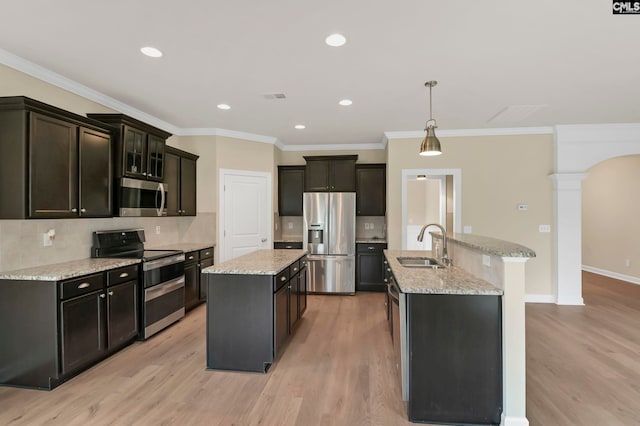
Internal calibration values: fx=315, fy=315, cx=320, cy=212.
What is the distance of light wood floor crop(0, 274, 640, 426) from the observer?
7.09 feet

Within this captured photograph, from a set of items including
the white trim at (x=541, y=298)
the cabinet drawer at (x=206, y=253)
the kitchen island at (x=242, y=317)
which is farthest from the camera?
the white trim at (x=541, y=298)

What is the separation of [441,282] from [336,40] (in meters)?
1.98

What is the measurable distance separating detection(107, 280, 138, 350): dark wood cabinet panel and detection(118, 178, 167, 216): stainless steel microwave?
0.82 meters

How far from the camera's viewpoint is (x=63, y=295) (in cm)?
247

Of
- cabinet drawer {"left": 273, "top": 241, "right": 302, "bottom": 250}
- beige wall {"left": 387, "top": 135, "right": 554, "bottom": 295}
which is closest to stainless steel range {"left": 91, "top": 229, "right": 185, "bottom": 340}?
cabinet drawer {"left": 273, "top": 241, "right": 302, "bottom": 250}

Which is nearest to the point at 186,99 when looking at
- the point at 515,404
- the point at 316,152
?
the point at 316,152

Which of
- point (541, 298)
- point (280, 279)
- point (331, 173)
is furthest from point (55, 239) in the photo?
point (541, 298)

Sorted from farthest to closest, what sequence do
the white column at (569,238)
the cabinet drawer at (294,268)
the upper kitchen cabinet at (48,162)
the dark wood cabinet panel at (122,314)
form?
the white column at (569,238) < the cabinet drawer at (294,268) < the dark wood cabinet panel at (122,314) < the upper kitchen cabinet at (48,162)

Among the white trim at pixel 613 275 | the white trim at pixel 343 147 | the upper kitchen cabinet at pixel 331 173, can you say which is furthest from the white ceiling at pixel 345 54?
the white trim at pixel 613 275

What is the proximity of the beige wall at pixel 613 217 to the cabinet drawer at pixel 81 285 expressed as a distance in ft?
24.8

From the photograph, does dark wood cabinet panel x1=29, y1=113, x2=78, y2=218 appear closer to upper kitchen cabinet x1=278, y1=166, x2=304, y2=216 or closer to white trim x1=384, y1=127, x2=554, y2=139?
upper kitchen cabinet x1=278, y1=166, x2=304, y2=216

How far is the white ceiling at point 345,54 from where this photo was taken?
2.08m

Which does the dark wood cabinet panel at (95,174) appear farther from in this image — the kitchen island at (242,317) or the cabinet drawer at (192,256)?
the kitchen island at (242,317)

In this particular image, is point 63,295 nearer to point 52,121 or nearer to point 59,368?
point 59,368
